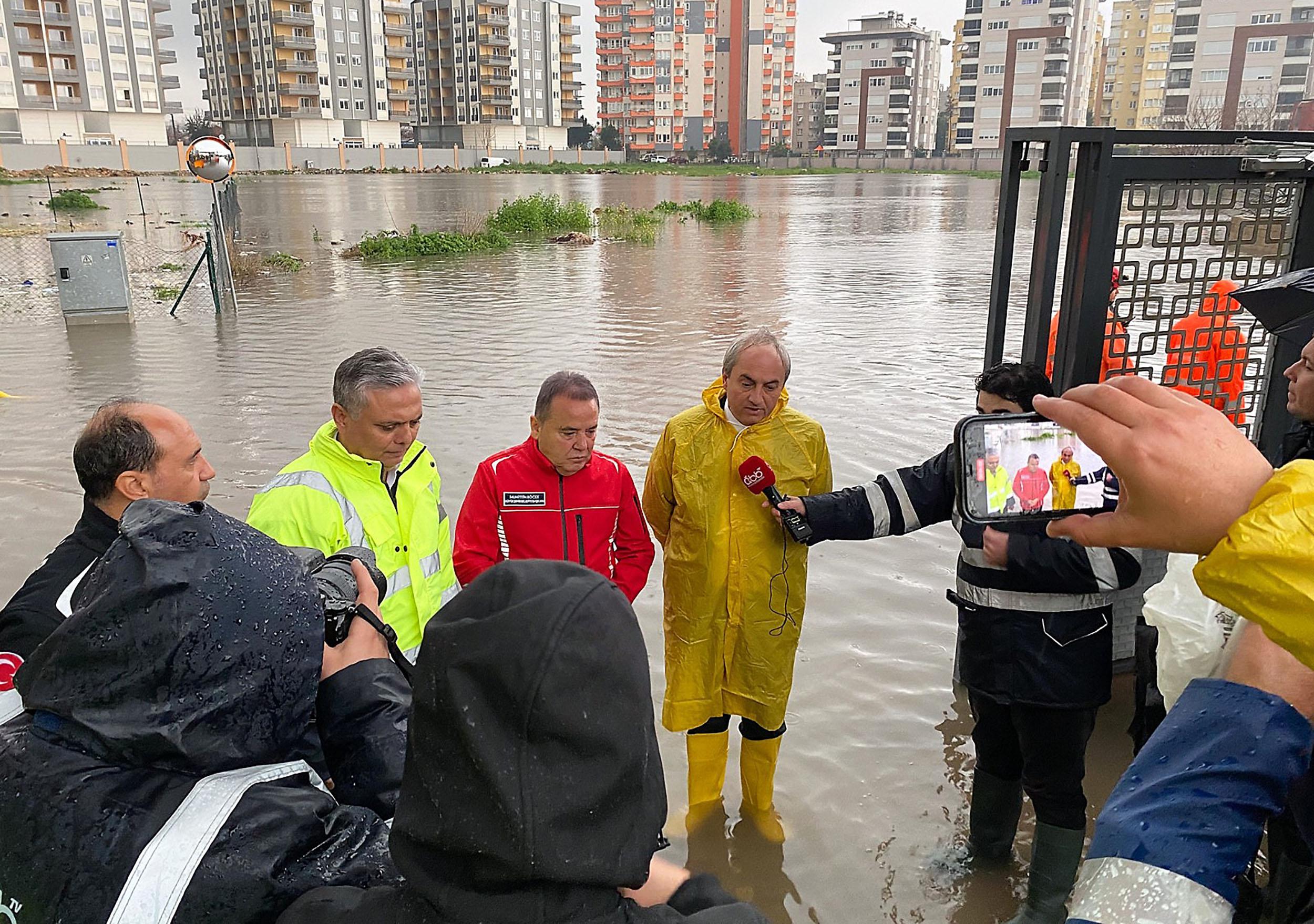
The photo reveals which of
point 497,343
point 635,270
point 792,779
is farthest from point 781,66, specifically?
point 792,779

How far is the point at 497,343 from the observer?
36.3 ft

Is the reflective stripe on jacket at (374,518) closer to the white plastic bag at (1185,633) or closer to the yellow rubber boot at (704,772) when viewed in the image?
the yellow rubber boot at (704,772)

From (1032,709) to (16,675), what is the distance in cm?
252

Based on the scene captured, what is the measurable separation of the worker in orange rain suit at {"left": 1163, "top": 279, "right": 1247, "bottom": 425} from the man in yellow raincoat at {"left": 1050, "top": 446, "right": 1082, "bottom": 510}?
6.01 ft

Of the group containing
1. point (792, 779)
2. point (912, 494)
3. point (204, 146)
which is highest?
point (204, 146)

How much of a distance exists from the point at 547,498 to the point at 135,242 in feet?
75.3

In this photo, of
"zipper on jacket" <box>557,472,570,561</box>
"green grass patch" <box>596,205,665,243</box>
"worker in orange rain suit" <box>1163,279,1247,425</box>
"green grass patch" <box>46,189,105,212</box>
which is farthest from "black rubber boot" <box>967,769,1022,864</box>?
"green grass patch" <box>46,189,105,212</box>

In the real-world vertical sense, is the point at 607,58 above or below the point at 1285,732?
above

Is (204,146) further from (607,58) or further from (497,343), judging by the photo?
(607,58)

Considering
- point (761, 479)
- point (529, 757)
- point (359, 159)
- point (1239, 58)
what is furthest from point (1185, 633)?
point (1239, 58)

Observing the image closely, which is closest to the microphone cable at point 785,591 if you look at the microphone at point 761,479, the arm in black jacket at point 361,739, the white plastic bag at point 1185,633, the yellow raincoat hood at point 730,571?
the yellow raincoat hood at point 730,571

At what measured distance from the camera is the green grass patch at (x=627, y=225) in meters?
21.9

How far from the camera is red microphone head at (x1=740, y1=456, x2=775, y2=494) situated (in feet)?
10.4

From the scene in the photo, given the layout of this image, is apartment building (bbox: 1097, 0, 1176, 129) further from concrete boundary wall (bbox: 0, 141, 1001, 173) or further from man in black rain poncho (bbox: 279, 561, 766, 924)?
man in black rain poncho (bbox: 279, 561, 766, 924)
